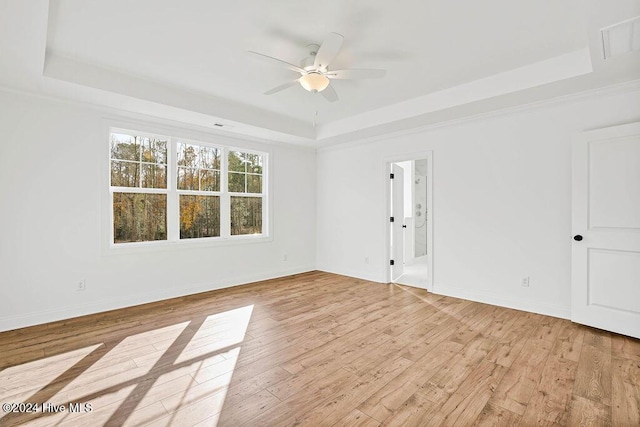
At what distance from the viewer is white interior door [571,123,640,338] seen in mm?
2980

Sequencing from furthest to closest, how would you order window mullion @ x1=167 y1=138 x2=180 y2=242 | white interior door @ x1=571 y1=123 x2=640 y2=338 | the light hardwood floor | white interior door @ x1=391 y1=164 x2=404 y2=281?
white interior door @ x1=391 y1=164 x2=404 y2=281
window mullion @ x1=167 y1=138 x2=180 y2=242
white interior door @ x1=571 y1=123 x2=640 y2=338
the light hardwood floor

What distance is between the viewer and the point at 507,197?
3.92 metres

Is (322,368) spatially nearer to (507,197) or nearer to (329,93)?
(329,93)

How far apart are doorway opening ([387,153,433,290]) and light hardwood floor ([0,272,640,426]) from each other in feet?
4.74

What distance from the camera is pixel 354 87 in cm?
373

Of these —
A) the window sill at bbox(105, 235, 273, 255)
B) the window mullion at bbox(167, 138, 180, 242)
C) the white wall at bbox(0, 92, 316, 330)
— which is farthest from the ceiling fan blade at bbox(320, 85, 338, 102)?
the window sill at bbox(105, 235, 273, 255)

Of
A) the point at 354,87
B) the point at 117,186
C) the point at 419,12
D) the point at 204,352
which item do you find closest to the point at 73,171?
the point at 117,186

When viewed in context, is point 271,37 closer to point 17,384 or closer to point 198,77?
point 198,77

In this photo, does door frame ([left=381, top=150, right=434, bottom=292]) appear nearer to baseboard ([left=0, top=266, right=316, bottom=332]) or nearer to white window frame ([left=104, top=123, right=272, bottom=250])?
white window frame ([left=104, top=123, right=272, bottom=250])

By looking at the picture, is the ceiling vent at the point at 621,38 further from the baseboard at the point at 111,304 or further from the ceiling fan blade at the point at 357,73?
the baseboard at the point at 111,304

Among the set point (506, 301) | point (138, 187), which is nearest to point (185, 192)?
point (138, 187)

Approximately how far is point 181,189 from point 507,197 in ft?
14.5

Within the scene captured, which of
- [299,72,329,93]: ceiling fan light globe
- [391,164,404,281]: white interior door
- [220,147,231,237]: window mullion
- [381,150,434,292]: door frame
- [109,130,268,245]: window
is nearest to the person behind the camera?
[299,72,329,93]: ceiling fan light globe

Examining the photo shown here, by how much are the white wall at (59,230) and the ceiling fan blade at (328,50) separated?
9.56 ft
